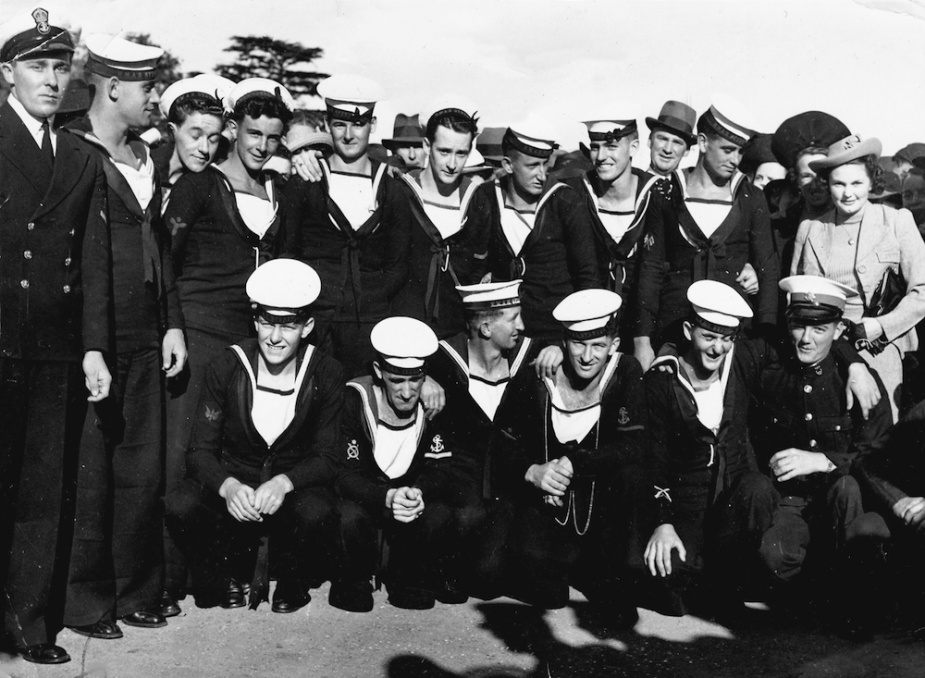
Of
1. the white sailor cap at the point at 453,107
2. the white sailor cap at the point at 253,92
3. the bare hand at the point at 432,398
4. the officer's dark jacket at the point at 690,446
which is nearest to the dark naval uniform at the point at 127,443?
the white sailor cap at the point at 253,92

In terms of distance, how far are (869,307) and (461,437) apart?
7.47 ft

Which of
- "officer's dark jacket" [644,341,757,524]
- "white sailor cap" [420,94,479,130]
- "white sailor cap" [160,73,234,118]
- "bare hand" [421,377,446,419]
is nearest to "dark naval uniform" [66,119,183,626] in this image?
"white sailor cap" [160,73,234,118]

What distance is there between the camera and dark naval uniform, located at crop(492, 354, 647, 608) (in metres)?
4.87

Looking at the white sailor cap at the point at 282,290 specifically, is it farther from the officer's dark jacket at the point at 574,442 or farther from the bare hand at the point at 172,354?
the officer's dark jacket at the point at 574,442

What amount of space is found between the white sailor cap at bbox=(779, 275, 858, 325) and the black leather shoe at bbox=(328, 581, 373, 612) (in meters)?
2.43

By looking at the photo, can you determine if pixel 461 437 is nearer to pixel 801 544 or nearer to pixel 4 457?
pixel 801 544

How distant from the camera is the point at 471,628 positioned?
15.2 feet

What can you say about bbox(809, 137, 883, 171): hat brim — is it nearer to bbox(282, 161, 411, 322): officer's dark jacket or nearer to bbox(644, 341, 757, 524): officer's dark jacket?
bbox(644, 341, 757, 524): officer's dark jacket

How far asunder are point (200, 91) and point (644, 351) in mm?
2597

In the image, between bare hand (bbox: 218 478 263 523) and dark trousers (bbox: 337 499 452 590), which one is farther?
dark trousers (bbox: 337 499 452 590)

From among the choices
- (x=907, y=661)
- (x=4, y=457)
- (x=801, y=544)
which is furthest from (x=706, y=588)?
(x=4, y=457)

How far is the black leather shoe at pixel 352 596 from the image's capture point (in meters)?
4.82

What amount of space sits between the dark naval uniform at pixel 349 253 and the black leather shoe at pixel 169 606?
1.42 metres

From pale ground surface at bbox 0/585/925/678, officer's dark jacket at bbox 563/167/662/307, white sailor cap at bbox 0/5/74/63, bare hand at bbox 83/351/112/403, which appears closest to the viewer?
white sailor cap at bbox 0/5/74/63
